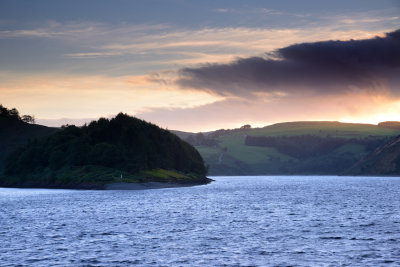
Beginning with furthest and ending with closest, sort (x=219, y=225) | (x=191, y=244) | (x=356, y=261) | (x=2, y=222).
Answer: (x=2, y=222)
(x=219, y=225)
(x=191, y=244)
(x=356, y=261)

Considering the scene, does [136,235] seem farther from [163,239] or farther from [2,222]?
[2,222]

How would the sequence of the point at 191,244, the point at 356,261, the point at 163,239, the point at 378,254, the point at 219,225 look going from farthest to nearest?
1. the point at 219,225
2. the point at 163,239
3. the point at 191,244
4. the point at 378,254
5. the point at 356,261

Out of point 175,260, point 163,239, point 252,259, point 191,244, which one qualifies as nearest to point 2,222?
point 163,239

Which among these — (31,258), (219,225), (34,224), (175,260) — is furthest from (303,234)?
(34,224)

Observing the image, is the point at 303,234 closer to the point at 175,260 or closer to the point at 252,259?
the point at 252,259

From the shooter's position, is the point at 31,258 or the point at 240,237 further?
the point at 240,237

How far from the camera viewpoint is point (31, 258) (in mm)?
47406

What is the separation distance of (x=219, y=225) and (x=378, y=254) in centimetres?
2933

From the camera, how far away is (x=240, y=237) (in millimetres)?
60938

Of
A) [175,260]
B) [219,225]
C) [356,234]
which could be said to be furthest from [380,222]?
[175,260]

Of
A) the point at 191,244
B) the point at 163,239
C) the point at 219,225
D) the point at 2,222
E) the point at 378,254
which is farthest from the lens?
the point at 2,222

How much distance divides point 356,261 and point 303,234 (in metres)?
18.6

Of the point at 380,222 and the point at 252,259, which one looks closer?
the point at 252,259

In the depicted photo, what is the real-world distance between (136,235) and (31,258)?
1815cm
